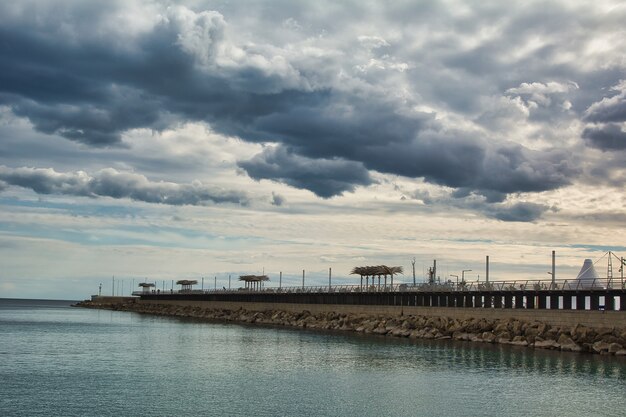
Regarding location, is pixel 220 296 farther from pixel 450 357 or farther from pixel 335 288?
pixel 450 357

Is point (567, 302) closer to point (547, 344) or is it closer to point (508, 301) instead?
point (547, 344)

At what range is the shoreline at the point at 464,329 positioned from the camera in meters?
68.6

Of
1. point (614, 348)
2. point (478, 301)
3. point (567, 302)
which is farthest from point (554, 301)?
point (614, 348)

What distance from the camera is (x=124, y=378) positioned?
172ft

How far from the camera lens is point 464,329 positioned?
86375mm

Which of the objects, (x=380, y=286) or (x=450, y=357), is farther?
(x=380, y=286)

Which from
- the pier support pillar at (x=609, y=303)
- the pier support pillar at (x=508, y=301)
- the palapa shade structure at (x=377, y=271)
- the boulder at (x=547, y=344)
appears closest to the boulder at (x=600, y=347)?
the boulder at (x=547, y=344)

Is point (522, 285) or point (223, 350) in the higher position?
point (522, 285)

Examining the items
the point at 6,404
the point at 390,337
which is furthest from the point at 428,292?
the point at 6,404

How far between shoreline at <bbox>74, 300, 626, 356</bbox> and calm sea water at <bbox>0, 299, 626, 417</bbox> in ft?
9.07

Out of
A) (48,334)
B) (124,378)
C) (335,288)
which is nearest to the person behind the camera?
(124,378)

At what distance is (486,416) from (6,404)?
85.3 feet

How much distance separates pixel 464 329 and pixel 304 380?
127 feet

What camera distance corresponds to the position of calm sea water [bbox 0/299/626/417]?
41.3 meters
